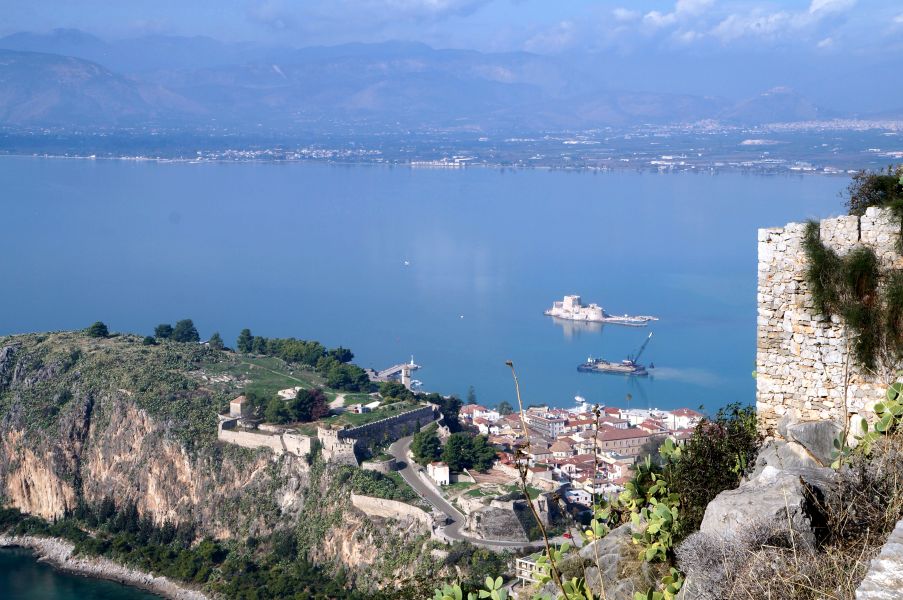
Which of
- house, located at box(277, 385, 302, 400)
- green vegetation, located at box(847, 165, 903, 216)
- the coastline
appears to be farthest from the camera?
house, located at box(277, 385, 302, 400)

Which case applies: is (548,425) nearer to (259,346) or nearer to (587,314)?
(259,346)

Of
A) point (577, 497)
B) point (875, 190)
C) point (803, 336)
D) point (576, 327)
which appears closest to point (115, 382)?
point (577, 497)

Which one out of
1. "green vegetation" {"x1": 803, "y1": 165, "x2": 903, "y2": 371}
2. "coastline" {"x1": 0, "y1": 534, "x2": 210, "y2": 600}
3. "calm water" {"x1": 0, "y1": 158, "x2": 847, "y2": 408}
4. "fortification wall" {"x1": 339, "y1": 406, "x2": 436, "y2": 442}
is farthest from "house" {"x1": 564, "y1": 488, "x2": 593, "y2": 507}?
"green vegetation" {"x1": 803, "y1": 165, "x2": 903, "y2": 371}

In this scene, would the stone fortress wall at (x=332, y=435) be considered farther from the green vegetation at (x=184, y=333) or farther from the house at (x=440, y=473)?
the green vegetation at (x=184, y=333)

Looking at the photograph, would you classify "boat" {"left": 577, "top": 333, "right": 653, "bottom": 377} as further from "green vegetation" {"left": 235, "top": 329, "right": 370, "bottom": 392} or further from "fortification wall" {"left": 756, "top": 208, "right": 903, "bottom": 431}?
"fortification wall" {"left": 756, "top": 208, "right": 903, "bottom": 431}

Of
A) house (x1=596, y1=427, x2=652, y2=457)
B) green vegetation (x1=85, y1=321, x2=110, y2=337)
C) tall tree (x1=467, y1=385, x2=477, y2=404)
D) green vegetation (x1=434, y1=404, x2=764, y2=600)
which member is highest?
green vegetation (x1=434, y1=404, x2=764, y2=600)

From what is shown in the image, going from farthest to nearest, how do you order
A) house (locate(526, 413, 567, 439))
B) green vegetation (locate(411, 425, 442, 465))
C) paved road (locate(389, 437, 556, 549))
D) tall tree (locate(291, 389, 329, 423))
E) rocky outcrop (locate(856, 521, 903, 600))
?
house (locate(526, 413, 567, 439)) → tall tree (locate(291, 389, 329, 423)) → green vegetation (locate(411, 425, 442, 465)) → paved road (locate(389, 437, 556, 549)) → rocky outcrop (locate(856, 521, 903, 600))
